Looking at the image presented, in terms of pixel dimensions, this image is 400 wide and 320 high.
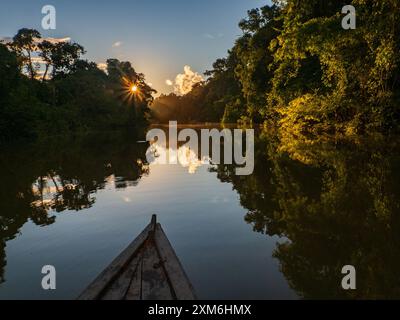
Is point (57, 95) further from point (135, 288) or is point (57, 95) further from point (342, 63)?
point (135, 288)

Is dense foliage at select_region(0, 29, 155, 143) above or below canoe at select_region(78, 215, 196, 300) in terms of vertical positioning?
above

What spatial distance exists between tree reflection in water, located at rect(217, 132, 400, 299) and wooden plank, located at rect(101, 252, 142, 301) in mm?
2252

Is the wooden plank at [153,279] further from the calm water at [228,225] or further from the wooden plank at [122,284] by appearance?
the calm water at [228,225]

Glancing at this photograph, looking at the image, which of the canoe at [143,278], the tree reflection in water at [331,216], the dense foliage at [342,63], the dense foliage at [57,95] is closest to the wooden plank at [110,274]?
the canoe at [143,278]

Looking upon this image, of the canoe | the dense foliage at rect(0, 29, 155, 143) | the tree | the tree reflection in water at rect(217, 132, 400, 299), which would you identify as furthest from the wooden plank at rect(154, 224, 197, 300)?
the tree

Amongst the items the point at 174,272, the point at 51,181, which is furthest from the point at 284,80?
the point at 174,272

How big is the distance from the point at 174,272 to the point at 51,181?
35.9 feet

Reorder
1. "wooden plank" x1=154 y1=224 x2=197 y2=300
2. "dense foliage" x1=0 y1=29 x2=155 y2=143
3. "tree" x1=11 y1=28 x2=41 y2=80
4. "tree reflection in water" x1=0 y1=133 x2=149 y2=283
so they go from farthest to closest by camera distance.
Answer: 1. "tree" x1=11 y1=28 x2=41 y2=80
2. "dense foliage" x1=0 y1=29 x2=155 y2=143
3. "tree reflection in water" x1=0 y1=133 x2=149 y2=283
4. "wooden plank" x1=154 y1=224 x2=197 y2=300

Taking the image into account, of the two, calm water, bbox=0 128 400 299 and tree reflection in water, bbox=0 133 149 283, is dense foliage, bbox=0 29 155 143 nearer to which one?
tree reflection in water, bbox=0 133 149 283

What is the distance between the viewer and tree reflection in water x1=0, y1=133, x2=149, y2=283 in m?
9.01

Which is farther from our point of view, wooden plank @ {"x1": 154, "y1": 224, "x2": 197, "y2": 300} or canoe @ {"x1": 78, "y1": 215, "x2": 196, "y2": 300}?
canoe @ {"x1": 78, "y1": 215, "x2": 196, "y2": 300}

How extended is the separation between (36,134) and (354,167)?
3173 cm
